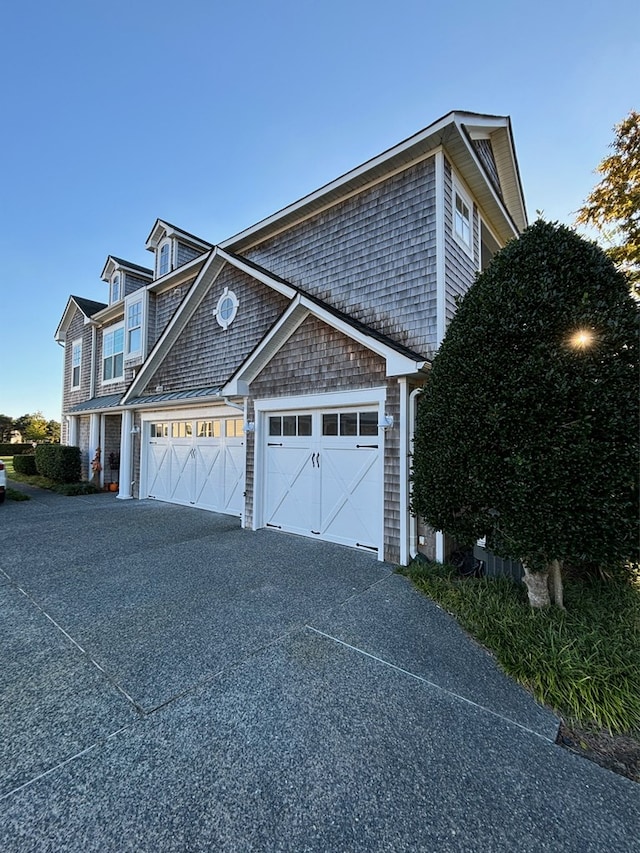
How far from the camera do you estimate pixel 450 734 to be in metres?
2.54

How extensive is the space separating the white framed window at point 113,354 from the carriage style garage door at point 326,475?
9.42 metres

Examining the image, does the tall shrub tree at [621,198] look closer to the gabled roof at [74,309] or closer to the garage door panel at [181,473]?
the garage door panel at [181,473]

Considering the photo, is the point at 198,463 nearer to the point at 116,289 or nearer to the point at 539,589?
the point at 539,589

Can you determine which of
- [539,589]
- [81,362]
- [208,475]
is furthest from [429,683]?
[81,362]

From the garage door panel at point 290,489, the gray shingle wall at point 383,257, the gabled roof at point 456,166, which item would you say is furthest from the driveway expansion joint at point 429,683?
the gabled roof at point 456,166

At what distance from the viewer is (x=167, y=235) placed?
42.0 ft

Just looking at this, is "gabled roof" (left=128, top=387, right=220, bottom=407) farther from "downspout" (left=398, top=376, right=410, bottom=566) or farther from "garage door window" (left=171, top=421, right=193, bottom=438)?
"downspout" (left=398, top=376, right=410, bottom=566)

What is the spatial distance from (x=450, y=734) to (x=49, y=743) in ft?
8.58

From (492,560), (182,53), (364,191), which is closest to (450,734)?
(492,560)

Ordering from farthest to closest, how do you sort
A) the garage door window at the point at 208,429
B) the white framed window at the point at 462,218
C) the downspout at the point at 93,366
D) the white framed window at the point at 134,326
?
1. the downspout at the point at 93,366
2. the white framed window at the point at 134,326
3. the garage door window at the point at 208,429
4. the white framed window at the point at 462,218

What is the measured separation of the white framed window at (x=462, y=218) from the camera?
22.0 feet

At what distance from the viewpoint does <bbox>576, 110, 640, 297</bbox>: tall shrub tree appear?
10945 millimetres

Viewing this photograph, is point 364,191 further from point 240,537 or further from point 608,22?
point 240,537

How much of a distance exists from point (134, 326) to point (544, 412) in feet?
42.7
